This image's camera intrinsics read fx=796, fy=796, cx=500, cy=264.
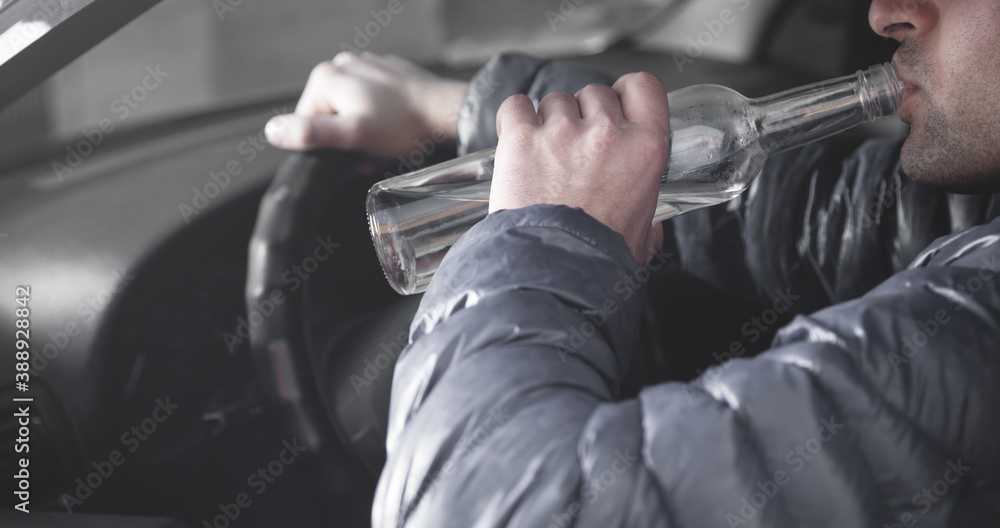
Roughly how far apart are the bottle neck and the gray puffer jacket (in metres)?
0.23

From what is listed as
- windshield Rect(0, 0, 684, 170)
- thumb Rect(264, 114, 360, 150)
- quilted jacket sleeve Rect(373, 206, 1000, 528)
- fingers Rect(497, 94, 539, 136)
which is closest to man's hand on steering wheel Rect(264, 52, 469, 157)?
thumb Rect(264, 114, 360, 150)

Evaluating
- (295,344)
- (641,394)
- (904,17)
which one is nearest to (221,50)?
(295,344)

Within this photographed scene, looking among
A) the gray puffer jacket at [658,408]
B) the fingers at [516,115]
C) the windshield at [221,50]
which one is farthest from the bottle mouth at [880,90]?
the windshield at [221,50]

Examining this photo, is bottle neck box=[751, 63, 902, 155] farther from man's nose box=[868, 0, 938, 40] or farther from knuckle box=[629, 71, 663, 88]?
knuckle box=[629, 71, 663, 88]

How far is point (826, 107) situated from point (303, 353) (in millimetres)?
603

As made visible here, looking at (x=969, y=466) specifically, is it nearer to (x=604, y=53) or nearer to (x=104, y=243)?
(x=104, y=243)

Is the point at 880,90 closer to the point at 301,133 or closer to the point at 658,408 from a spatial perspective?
the point at 658,408

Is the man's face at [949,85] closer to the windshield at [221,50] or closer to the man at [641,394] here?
the man at [641,394]

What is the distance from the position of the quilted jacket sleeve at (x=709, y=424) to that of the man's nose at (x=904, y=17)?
0.90ft

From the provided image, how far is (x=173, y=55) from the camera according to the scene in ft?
10.3

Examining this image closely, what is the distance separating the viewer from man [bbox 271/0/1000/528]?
48 cm

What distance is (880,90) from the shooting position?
2.51 feet

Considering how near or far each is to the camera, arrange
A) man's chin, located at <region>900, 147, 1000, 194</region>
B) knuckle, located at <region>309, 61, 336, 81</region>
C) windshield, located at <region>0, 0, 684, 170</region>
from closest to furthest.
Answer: man's chin, located at <region>900, 147, 1000, 194</region> < knuckle, located at <region>309, 61, 336, 81</region> < windshield, located at <region>0, 0, 684, 170</region>

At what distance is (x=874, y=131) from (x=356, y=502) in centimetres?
118
